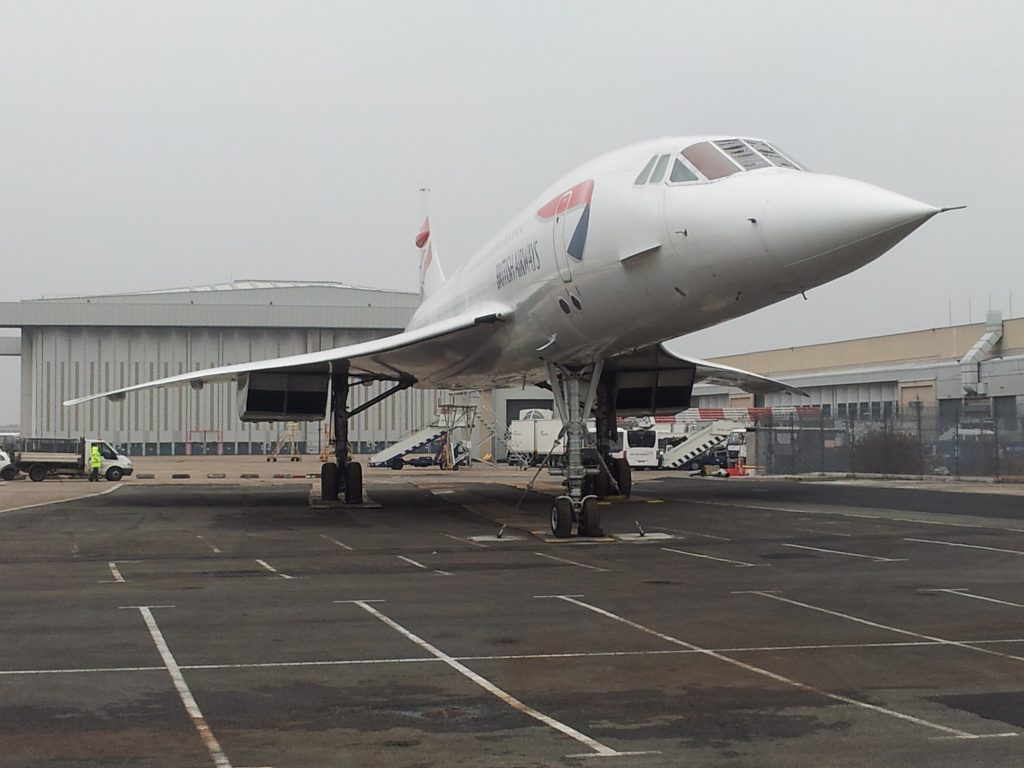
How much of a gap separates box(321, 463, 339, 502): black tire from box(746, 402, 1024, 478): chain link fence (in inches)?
665

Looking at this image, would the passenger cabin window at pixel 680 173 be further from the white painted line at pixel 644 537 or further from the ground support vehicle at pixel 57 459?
the ground support vehicle at pixel 57 459

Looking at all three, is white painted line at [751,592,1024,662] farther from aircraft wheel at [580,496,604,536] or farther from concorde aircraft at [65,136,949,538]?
aircraft wheel at [580,496,604,536]

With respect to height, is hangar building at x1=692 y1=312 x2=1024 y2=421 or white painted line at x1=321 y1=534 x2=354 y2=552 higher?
hangar building at x1=692 y1=312 x2=1024 y2=421

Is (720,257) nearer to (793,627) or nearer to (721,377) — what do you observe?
(793,627)

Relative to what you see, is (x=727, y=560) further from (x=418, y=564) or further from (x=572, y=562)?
(x=418, y=564)

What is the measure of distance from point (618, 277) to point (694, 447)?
36.4 meters

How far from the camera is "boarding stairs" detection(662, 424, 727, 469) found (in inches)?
1930

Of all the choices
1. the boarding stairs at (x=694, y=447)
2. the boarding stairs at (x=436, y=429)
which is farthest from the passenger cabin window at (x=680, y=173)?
the boarding stairs at (x=436, y=429)

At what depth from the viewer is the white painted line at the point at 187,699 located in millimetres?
5125

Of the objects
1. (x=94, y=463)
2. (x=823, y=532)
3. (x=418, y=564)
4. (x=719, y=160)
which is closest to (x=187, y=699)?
(x=418, y=564)

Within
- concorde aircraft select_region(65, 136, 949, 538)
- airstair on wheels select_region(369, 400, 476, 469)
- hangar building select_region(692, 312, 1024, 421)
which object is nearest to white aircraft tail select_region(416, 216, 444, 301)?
concorde aircraft select_region(65, 136, 949, 538)

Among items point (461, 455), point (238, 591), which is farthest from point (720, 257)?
point (461, 455)

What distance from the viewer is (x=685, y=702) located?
20.1 ft

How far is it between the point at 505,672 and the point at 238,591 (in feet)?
14.8
